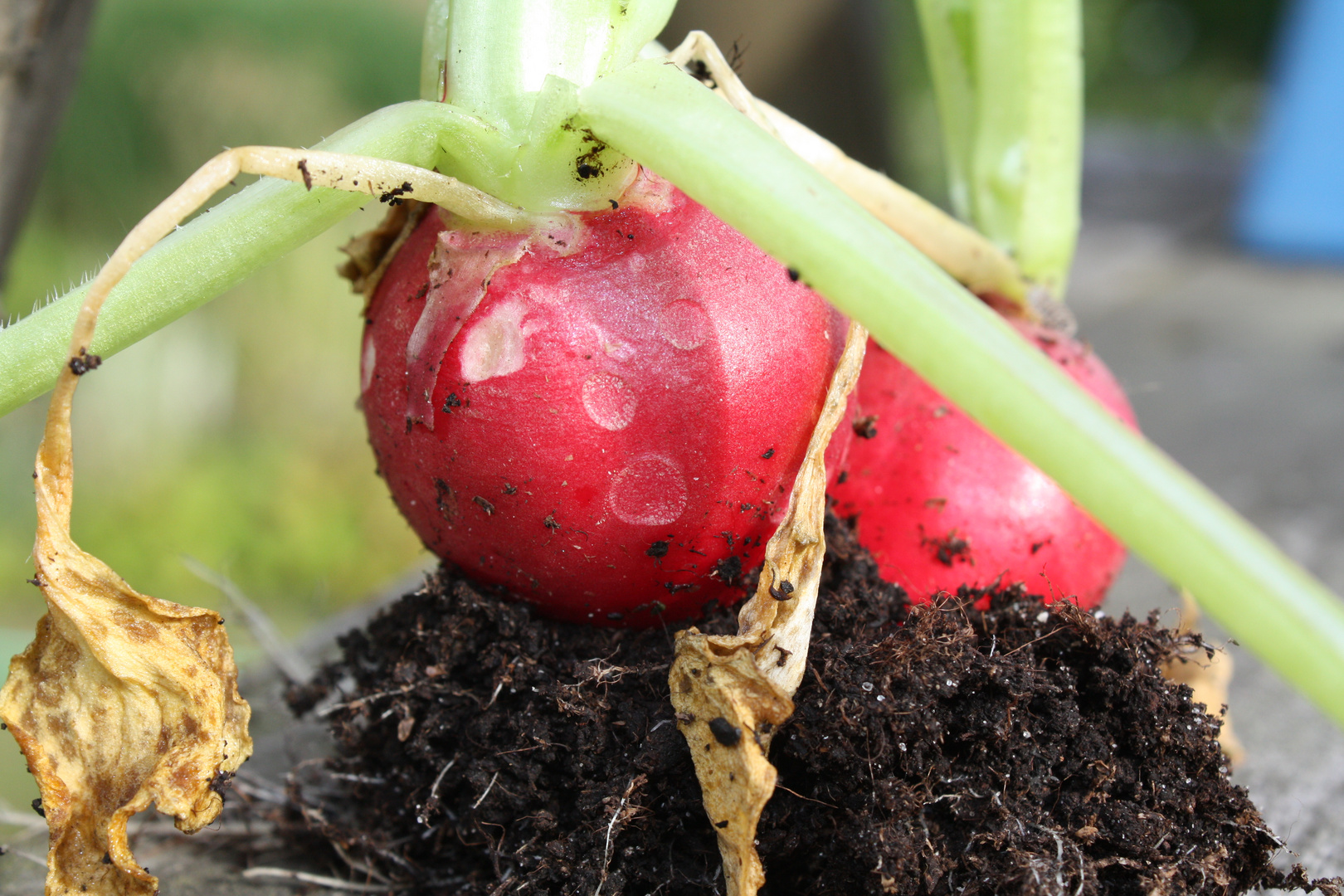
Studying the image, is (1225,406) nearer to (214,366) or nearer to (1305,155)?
(1305,155)

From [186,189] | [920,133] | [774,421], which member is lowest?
[920,133]

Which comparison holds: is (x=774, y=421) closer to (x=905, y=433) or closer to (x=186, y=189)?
(x=905, y=433)

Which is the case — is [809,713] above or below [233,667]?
below

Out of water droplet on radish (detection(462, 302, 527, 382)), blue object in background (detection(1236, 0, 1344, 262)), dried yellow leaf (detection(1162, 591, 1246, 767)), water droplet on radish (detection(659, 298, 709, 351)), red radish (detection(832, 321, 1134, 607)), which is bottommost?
blue object in background (detection(1236, 0, 1344, 262))

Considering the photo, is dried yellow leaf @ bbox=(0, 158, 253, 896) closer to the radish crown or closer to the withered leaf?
the withered leaf

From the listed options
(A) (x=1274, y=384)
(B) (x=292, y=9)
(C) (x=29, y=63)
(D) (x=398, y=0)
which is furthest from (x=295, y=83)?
(A) (x=1274, y=384)

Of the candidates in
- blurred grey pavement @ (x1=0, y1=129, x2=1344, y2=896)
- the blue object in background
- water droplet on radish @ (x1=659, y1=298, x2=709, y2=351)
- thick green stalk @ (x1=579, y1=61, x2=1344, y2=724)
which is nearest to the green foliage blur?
blurred grey pavement @ (x1=0, y1=129, x2=1344, y2=896)

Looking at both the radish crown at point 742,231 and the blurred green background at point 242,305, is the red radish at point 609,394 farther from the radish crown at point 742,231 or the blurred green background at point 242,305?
the blurred green background at point 242,305
